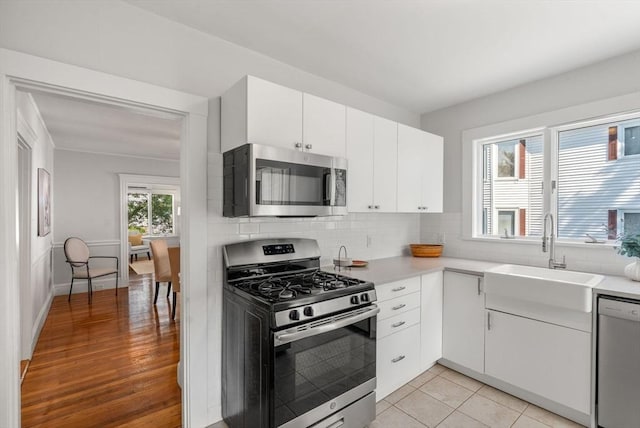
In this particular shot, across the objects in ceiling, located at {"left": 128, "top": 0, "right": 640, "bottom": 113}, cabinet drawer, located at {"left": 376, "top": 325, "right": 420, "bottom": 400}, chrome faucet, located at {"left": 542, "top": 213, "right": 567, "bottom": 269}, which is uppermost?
ceiling, located at {"left": 128, "top": 0, "right": 640, "bottom": 113}

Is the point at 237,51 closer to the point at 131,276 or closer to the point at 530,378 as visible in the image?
the point at 530,378

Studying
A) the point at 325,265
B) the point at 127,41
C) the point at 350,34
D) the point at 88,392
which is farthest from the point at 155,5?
the point at 88,392

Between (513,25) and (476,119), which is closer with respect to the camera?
(513,25)

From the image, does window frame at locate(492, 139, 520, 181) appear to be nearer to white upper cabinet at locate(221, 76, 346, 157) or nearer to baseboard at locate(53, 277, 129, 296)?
white upper cabinet at locate(221, 76, 346, 157)

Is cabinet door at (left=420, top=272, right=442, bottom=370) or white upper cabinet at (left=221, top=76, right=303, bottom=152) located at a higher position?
white upper cabinet at (left=221, top=76, right=303, bottom=152)

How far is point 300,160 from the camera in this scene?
1982 mm

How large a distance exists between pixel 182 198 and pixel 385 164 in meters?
1.67

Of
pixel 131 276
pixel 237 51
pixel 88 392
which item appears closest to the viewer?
pixel 237 51

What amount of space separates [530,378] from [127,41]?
11.3 feet

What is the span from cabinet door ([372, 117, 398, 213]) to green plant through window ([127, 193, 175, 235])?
8819 millimetres

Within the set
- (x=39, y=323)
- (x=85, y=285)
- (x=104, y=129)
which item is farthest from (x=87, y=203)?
(x=39, y=323)

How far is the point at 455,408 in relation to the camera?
87.7 inches

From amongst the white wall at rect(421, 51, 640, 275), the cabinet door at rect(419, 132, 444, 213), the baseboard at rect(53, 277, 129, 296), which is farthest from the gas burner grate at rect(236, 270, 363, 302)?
the baseboard at rect(53, 277, 129, 296)

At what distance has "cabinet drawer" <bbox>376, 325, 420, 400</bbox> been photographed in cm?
228
